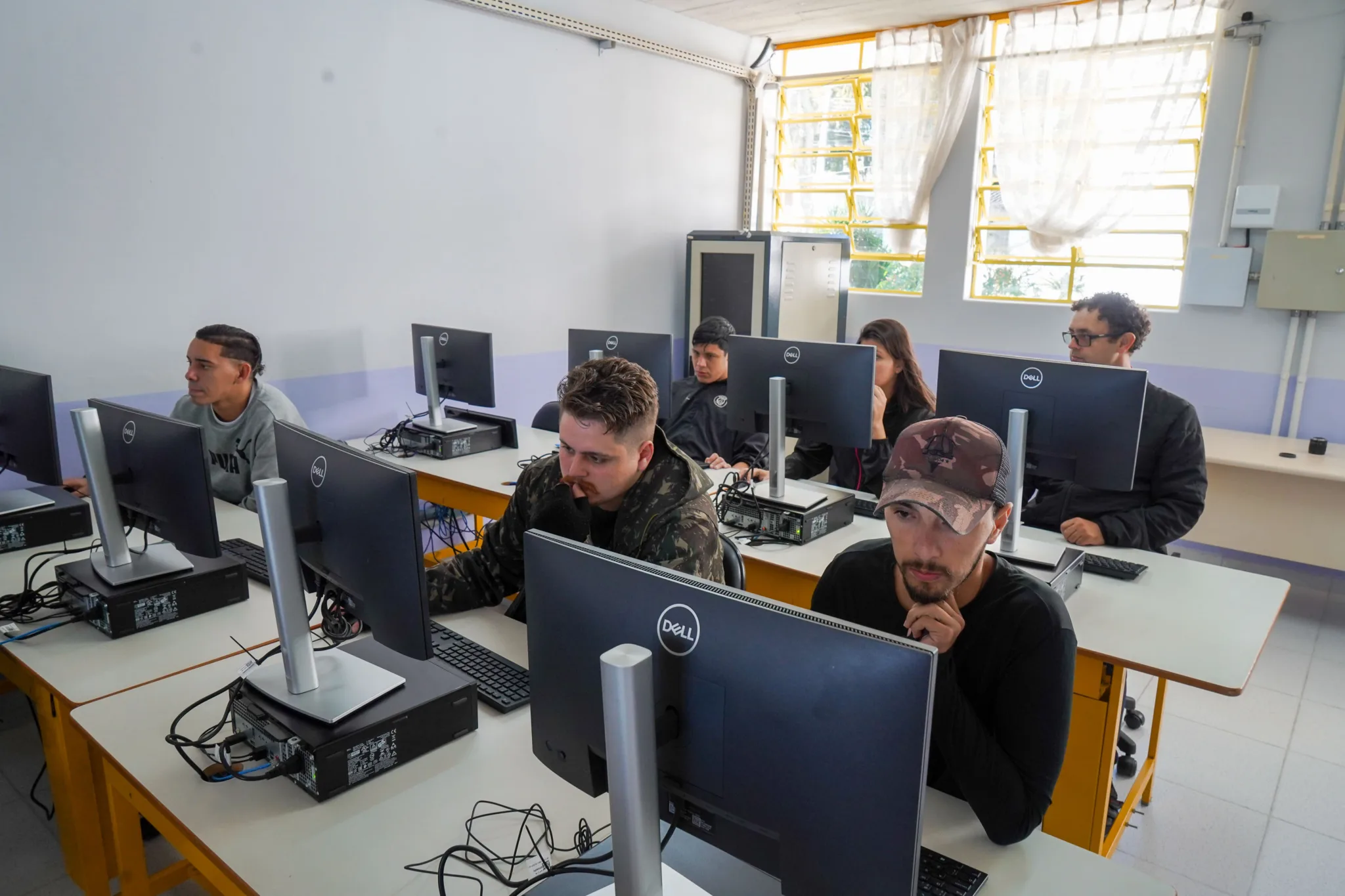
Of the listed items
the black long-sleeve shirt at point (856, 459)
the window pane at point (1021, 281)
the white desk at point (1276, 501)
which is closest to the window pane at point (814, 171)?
the window pane at point (1021, 281)

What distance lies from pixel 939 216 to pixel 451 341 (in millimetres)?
3524

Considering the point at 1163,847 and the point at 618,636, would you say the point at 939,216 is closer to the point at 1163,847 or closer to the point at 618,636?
the point at 1163,847

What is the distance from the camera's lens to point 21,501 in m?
2.51

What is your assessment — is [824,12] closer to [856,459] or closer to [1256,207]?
[1256,207]

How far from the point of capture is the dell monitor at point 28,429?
2.23 m

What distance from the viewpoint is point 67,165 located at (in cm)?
308

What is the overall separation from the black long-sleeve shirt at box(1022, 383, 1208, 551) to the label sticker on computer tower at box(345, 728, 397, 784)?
6.35 ft

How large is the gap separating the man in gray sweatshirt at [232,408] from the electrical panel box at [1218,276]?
14.8 ft

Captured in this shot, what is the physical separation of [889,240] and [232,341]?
14.4 ft

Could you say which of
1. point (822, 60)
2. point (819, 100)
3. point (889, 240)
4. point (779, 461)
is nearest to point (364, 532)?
point (779, 461)

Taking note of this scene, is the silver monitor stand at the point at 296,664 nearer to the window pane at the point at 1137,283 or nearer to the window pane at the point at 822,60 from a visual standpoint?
the window pane at the point at 1137,283

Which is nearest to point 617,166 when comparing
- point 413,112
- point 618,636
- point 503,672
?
point 413,112

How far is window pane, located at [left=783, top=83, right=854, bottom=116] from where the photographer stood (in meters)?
6.02

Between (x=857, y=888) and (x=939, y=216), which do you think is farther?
(x=939, y=216)
